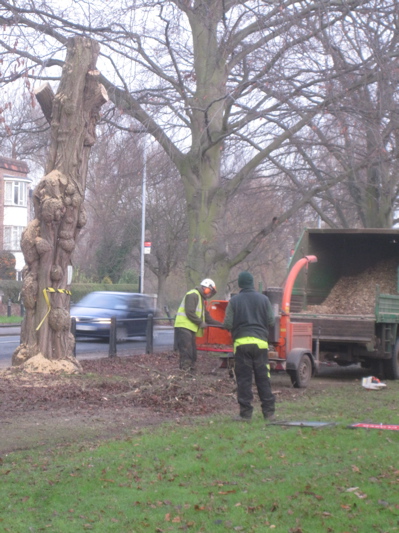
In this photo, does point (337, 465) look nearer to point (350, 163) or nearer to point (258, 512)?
point (258, 512)

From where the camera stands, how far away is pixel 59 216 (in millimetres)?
12625

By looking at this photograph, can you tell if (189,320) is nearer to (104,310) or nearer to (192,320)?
(192,320)

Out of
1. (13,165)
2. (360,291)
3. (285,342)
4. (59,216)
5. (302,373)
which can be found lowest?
(302,373)

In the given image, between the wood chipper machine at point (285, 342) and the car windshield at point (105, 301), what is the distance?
9.55 metres

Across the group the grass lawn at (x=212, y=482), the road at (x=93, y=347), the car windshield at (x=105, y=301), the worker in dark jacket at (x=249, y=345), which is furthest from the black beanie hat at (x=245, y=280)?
the car windshield at (x=105, y=301)

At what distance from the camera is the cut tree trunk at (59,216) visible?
12.7 m

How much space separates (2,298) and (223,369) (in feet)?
92.9

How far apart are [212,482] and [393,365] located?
9928 mm

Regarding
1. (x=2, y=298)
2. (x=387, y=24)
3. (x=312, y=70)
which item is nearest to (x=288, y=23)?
(x=312, y=70)

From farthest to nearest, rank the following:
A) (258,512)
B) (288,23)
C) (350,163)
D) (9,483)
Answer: (350,163) → (288,23) → (9,483) → (258,512)

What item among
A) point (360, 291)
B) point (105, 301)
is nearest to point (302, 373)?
point (360, 291)

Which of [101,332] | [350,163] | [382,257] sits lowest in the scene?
[101,332]

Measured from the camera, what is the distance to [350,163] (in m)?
18.3

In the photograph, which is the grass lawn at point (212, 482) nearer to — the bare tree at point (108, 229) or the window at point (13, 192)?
the bare tree at point (108, 229)
